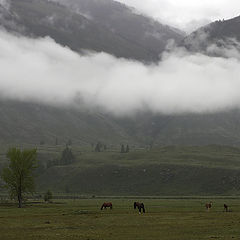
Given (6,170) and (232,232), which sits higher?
(6,170)

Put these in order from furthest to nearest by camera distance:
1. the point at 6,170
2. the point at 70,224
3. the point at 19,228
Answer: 1. the point at 6,170
2. the point at 70,224
3. the point at 19,228

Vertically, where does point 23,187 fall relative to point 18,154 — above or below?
below

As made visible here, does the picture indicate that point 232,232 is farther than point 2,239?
Yes

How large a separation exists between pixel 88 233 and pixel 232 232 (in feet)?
60.5

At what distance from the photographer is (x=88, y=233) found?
55.1m

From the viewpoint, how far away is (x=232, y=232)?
5428cm

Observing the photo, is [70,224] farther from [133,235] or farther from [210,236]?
[210,236]

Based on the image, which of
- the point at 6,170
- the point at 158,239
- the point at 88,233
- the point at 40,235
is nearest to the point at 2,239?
the point at 40,235

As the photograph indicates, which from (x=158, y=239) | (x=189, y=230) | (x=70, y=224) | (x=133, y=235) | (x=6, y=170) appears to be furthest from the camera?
(x=6, y=170)

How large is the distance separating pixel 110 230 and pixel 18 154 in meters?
69.8

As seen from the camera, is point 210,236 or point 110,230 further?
point 110,230

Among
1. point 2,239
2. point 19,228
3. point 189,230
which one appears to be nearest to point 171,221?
point 189,230

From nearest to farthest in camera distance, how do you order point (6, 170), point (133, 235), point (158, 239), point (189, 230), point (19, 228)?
point (158, 239) → point (133, 235) → point (189, 230) → point (19, 228) → point (6, 170)

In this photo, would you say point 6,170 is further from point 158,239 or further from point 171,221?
point 158,239
